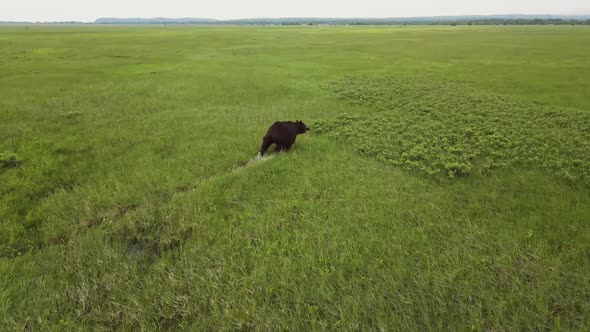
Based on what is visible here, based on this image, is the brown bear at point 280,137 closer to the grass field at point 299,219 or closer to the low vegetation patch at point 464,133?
the grass field at point 299,219

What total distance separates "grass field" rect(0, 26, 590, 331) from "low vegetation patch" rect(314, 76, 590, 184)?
8cm

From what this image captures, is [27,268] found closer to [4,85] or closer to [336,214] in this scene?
[336,214]

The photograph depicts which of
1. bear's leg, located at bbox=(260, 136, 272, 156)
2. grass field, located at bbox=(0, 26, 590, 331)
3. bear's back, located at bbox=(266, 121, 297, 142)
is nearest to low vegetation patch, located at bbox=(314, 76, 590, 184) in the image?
grass field, located at bbox=(0, 26, 590, 331)

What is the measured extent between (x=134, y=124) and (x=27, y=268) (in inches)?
353

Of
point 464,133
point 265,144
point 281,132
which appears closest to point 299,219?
point 265,144

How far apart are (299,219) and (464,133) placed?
8.26 metres

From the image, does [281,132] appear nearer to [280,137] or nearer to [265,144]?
[280,137]

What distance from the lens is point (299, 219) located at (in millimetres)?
6594

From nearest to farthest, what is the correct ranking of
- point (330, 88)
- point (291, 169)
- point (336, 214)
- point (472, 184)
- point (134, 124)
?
1. point (336, 214)
2. point (472, 184)
3. point (291, 169)
4. point (134, 124)
5. point (330, 88)

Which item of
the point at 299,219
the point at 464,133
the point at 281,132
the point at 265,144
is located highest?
the point at 281,132

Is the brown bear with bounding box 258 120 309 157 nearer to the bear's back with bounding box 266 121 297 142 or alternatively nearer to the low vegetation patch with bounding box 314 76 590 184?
the bear's back with bounding box 266 121 297 142

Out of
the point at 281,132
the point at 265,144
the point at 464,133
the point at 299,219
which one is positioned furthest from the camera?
the point at 464,133

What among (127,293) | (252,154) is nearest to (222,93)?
(252,154)

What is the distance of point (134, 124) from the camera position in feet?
42.6
